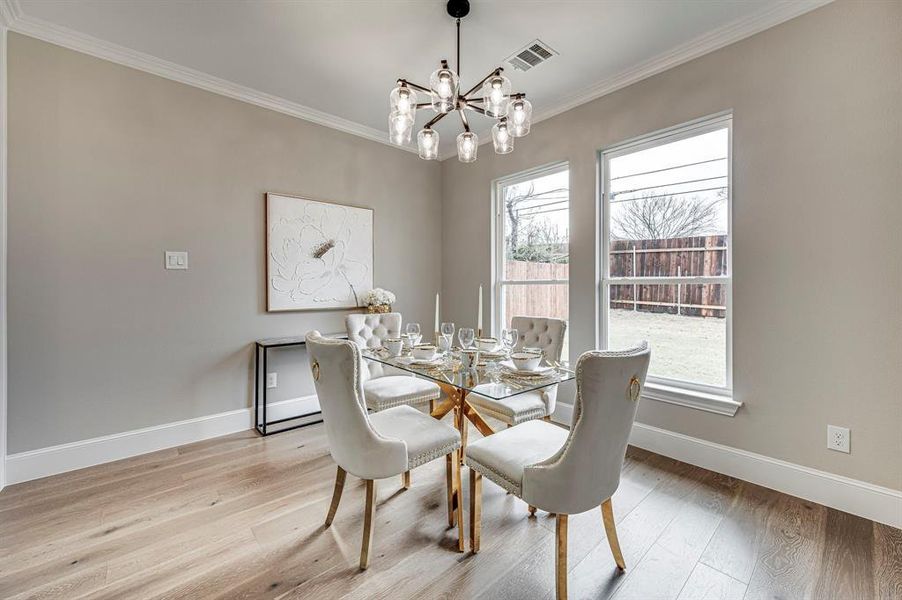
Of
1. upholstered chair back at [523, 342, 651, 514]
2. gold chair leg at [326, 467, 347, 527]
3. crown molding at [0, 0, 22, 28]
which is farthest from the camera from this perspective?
crown molding at [0, 0, 22, 28]

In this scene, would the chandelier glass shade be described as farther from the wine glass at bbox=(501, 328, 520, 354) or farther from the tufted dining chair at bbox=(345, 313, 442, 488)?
the tufted dining chair at bbox=(345, 313, 442, 488)

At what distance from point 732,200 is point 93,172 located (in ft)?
13.5

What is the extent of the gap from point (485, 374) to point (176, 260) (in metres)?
2.44

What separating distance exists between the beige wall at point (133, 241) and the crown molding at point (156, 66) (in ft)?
0.17

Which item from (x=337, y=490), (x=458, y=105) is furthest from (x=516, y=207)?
(x=337, y=490)

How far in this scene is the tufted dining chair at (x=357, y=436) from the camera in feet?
4.87

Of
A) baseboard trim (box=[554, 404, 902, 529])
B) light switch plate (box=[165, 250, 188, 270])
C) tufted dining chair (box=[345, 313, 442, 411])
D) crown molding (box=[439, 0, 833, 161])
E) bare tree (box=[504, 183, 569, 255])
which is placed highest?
crown molding (box=[439, 0, 833, 161])

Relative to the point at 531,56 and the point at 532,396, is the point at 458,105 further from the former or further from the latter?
the point at 532,396

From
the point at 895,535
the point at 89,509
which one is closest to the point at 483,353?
the point at 895,535

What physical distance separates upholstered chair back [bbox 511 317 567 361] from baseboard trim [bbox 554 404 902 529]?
36.0 inches

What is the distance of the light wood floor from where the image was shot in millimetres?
1482

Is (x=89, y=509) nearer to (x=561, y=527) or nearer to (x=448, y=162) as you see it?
(x=561, y=527)

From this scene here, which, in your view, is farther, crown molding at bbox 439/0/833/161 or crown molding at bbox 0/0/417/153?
crown molding at bbox 0/0/417/153

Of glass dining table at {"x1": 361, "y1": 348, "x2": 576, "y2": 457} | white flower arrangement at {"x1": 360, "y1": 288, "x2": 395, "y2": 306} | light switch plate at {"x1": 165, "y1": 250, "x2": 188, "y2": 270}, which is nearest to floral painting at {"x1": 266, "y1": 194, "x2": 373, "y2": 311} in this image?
white flower arrangement at {"x1": 360, "y1": 288, "x2": 395, "y2": 306}
